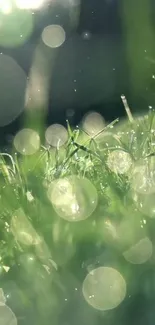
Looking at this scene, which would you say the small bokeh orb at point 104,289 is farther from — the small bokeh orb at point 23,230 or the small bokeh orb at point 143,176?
the small bokeh orb at point 143,176

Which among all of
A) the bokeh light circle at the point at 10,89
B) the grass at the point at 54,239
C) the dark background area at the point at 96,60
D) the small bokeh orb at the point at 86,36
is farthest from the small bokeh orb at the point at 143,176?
the small bokeh orb at the point at 86,36

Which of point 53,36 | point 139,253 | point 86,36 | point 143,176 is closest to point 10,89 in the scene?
point 53,36

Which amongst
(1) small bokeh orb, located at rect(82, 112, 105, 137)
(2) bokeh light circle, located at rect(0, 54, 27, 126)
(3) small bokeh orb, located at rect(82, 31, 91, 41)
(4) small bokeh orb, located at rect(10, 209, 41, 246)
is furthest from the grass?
(3) small bokeh orb, located at rect(82, 31, 91, 41)

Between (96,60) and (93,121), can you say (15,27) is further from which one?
(93,121)

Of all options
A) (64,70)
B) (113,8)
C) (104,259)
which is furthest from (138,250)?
(113,8)

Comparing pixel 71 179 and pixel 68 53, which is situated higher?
pixel 71 179

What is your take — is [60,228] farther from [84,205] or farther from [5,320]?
[5,320]

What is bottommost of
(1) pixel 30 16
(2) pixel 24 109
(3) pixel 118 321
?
(2) pixel 24 109

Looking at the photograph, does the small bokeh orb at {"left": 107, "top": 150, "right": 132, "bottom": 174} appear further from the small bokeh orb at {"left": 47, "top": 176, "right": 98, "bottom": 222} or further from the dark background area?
the dark background area
